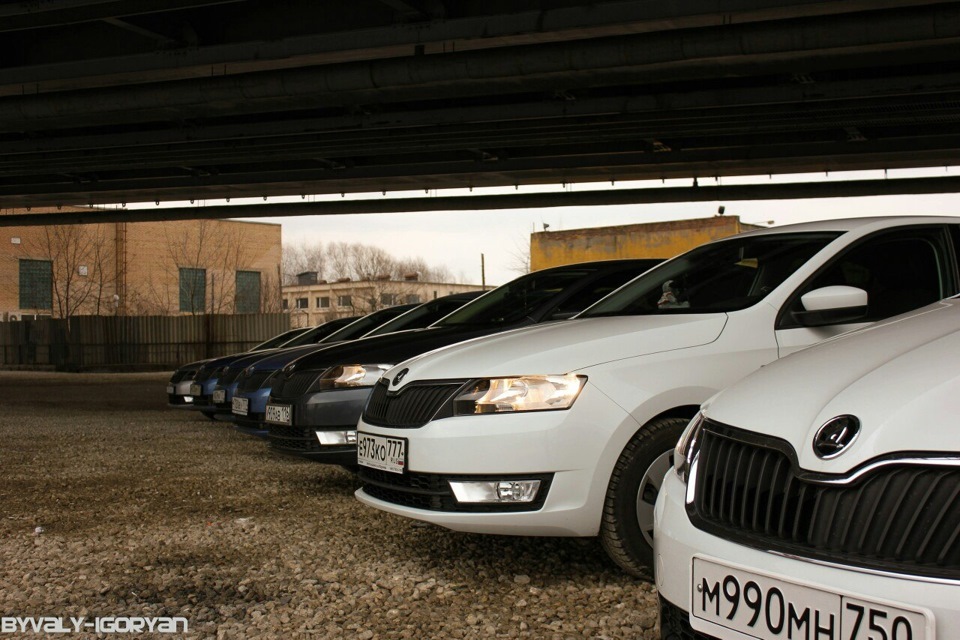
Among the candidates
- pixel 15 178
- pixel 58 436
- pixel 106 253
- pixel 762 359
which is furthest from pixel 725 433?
pixel 106 253

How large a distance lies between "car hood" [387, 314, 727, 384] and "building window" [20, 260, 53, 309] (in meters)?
Result: 45.4

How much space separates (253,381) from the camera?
8258 mm

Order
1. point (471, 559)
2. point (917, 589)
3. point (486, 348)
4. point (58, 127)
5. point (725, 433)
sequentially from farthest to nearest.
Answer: point (58, 127), point (471, 559), point (486, 348), point (725, 433), point (917, 589)

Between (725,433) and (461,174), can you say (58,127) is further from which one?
(725,433)

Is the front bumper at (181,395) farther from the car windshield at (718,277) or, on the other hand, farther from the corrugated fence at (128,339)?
the corrugated fence at (128,339)

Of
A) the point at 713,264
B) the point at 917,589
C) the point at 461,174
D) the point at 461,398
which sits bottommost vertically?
the point at 917,589

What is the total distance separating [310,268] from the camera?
84125 mm

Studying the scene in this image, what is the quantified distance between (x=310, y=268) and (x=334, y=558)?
265ft

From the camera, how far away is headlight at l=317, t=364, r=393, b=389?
606 centimetres

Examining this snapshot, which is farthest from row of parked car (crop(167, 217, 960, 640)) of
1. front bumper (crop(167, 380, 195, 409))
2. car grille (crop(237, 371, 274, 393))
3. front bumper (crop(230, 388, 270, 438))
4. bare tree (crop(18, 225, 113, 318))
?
bare tree (crop(18, 225, 113, 318))

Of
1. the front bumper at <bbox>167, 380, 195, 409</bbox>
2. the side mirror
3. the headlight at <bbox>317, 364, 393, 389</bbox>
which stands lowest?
the front bumper at <bbox>167, 380, 195, 409</bbox>

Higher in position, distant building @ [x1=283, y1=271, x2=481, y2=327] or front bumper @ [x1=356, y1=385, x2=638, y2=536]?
distant building @ [x1=283, y1=271, x2=481, y2=327]

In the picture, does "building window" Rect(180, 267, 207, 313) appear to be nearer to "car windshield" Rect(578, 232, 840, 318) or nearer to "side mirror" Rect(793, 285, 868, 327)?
"car windshield" Rect(578, 232, 840, 318)

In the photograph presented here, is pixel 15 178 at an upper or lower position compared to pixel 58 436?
upper
